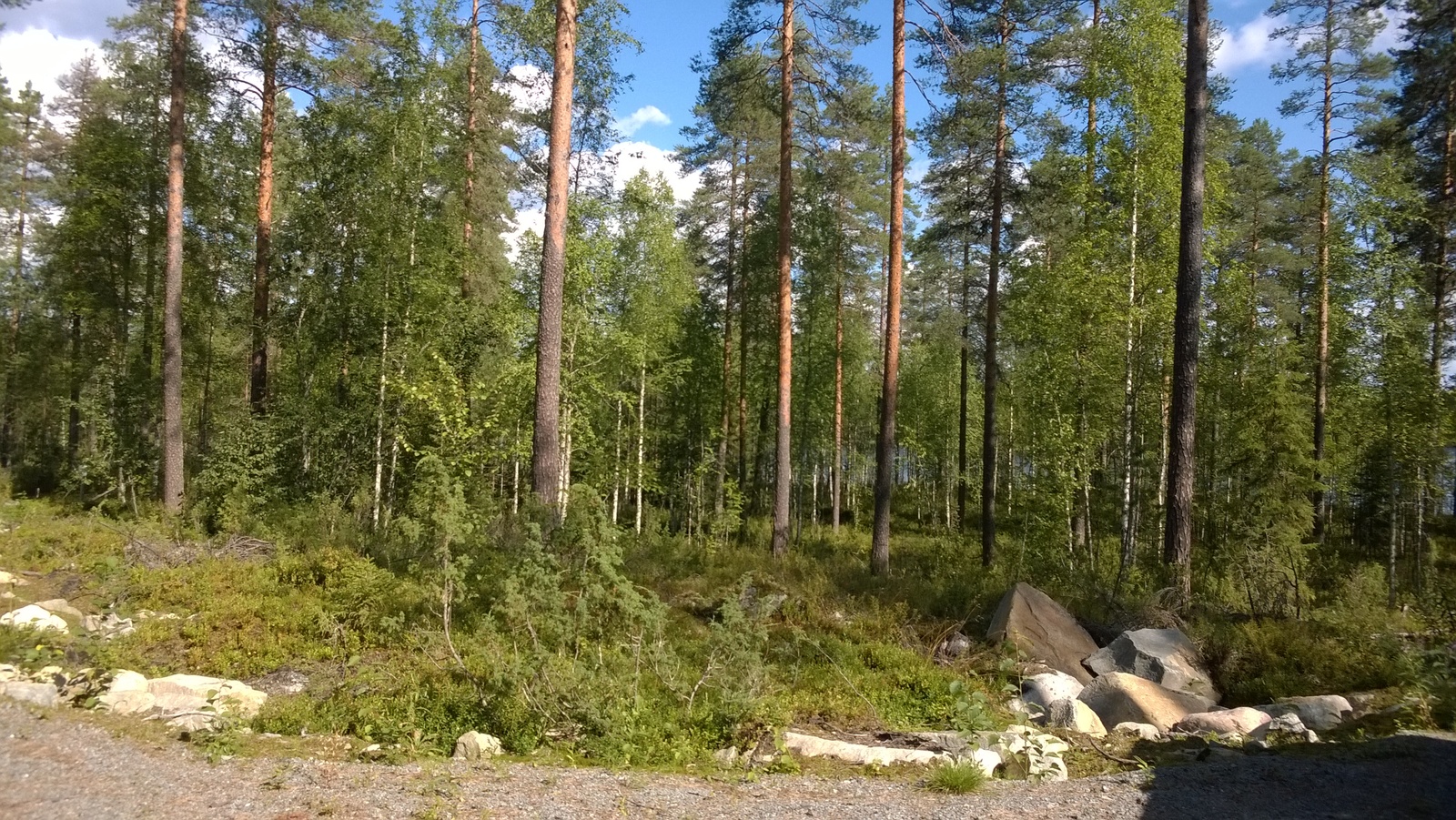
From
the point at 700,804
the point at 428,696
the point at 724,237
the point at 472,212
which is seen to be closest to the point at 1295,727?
the point at 700,804

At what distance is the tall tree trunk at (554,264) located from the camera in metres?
11.7

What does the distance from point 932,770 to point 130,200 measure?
2445cm

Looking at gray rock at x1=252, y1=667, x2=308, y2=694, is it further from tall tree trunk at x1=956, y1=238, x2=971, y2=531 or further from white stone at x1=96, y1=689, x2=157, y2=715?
tall tree trunk at x1=956, y1=238, x2=971, y2=531

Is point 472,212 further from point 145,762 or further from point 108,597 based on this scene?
point 145,762

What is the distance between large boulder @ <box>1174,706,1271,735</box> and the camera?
7.69 m

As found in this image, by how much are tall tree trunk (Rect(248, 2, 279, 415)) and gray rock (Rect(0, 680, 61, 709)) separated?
11.2m

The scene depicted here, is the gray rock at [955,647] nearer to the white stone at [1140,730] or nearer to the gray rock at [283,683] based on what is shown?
the white stone at [1140,730]

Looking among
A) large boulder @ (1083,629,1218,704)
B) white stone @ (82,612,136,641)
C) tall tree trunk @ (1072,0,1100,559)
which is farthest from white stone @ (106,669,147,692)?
tall tree trunk @ (1072,0,1100,559)

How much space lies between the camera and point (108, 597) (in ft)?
30.9

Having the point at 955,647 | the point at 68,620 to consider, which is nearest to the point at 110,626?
the point at 68,620

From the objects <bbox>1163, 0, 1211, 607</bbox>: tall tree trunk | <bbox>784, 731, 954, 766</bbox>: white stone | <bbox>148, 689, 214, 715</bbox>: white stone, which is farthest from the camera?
<bbox>1163, 0, 1211, 607</bbox>: tall tree trunk

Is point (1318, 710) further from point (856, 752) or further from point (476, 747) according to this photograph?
point (476, 747)

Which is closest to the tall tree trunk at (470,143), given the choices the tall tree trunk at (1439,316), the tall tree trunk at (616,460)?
the tall tree trunk at (616,460)

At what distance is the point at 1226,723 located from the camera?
7785 millimetres
